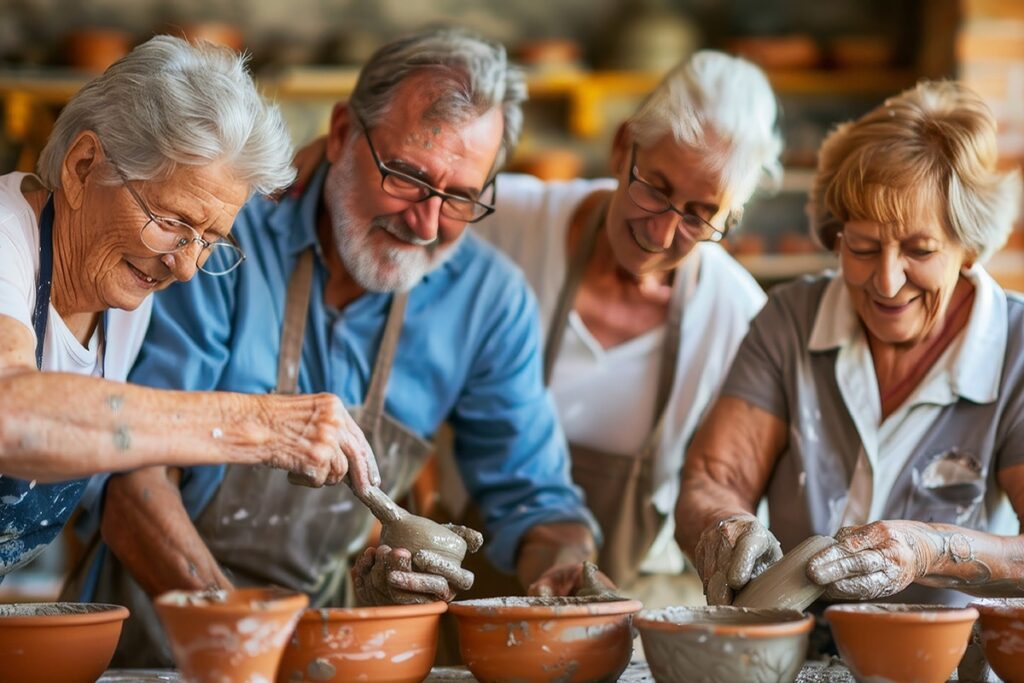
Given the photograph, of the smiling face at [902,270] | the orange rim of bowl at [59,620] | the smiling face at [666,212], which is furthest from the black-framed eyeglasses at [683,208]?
the orange rim of bowl at [59,620]

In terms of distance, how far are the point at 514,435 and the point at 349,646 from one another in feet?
3.27

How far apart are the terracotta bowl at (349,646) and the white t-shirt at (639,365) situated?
1.30m

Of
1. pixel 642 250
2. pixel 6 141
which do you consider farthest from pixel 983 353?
pixel 6 141

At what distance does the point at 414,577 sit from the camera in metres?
2.14

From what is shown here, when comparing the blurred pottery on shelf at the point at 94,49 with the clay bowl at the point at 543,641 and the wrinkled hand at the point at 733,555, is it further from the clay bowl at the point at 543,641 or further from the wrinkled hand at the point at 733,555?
the clay bowl at the point at 543,641

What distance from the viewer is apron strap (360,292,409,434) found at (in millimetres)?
2721

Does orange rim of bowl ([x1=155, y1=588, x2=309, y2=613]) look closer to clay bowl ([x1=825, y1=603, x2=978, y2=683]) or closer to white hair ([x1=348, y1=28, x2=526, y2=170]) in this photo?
clay bowl ([x1=825, y1=603, x2=978, y2=683])

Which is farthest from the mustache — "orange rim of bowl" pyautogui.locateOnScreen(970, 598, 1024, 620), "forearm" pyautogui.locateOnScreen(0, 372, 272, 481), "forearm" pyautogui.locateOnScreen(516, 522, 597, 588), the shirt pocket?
"orange rim of bowl" pyautogui.locateOnScreen(970, 598, 1024, 620)

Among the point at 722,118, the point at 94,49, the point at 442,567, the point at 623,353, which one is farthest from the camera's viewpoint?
the point at 94,49

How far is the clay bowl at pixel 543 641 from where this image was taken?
1956 mm

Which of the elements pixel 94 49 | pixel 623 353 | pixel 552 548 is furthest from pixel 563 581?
pixel 94 49

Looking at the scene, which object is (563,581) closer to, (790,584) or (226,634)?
(790,584)

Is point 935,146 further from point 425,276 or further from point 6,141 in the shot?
point 6,141

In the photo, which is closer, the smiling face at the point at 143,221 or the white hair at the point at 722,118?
the smiling face at the point at 143,221
